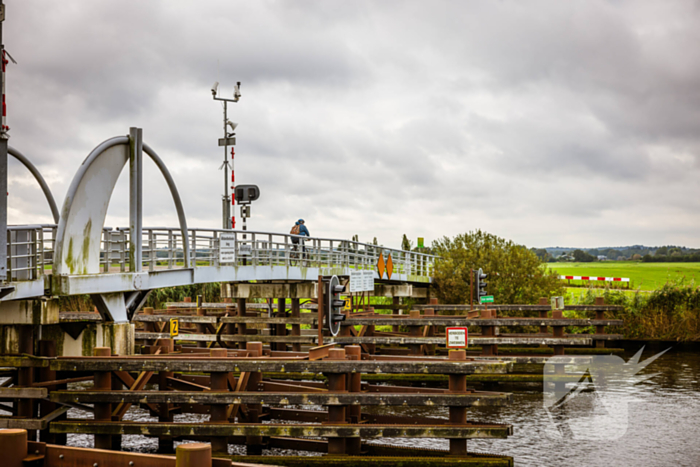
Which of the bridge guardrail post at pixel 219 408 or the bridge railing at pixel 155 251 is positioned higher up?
the bridge railing at pixel 155 251

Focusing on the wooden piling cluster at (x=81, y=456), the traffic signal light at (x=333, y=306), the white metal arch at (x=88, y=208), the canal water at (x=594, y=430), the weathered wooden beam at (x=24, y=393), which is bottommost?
the canal water at (x=594, y=430)

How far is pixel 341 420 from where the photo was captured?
10625 mm

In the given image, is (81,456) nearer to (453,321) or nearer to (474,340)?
(453,321)

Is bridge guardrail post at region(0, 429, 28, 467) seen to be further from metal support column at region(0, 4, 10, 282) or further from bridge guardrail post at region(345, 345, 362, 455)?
bridge guardrail post at region(345, 345, 362, 455)

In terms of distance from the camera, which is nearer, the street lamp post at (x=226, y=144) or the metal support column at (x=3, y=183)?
the metal support column at (x=3, y=183)

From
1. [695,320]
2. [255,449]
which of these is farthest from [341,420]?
[695,320]

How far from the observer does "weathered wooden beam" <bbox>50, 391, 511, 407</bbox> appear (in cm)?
1040

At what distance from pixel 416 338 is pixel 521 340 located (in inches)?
130

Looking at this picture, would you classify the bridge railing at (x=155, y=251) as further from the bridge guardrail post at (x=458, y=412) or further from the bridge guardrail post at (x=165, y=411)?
the bridge guardrail post at (x=458, y=412)

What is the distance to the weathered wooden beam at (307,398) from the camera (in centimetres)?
1040

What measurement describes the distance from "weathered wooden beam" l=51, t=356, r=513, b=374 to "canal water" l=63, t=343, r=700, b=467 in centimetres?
316

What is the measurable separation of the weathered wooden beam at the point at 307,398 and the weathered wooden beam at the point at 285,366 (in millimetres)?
369

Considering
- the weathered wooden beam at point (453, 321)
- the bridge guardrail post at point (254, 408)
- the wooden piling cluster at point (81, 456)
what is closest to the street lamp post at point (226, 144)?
the weathered wooden beam at point (453, 321)

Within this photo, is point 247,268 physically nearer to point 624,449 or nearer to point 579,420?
point 579,420
